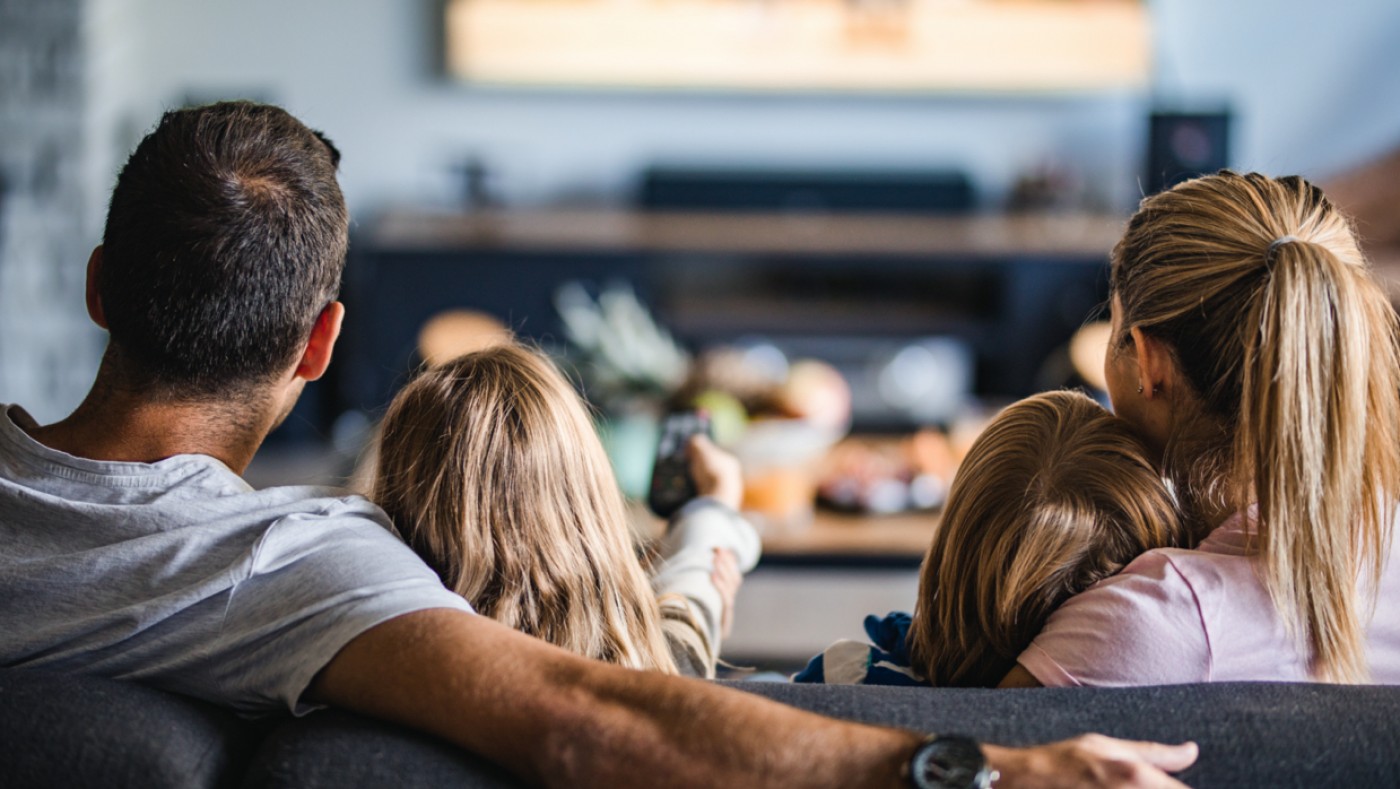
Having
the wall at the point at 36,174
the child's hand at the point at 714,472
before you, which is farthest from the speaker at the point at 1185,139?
the wall at the point at 36,174

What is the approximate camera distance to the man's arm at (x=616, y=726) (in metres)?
0.76

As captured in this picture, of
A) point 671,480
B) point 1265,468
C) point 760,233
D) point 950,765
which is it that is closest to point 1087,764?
point 950,765

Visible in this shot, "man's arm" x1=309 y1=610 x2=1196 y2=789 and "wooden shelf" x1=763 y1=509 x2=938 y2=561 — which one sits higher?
"man's arm" x1=309 y1=610 x2=1196 y2=789

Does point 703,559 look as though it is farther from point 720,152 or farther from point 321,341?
point 720,152

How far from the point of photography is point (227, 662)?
875 mm

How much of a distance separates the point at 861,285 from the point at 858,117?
2.34 feet

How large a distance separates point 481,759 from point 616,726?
0.09 meters

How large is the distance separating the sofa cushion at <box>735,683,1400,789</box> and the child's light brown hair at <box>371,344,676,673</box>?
240 millimetres

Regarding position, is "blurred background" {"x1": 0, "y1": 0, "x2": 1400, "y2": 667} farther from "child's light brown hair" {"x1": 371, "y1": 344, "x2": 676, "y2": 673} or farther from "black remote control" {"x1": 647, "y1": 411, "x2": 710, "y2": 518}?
"child's light brown hair" {"x1": 371, "y1": 344, "x2": 676, "y2": 673}

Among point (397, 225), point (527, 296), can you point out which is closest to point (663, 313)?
point (527, 296)

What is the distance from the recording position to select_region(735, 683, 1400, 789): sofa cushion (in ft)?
2.62

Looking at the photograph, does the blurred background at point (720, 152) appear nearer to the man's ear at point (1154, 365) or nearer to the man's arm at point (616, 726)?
the man's ear at point (1154, 365)

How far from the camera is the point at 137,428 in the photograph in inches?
39.1

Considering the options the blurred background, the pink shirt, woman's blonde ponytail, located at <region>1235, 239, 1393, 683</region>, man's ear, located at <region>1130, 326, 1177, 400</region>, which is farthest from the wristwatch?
the blurred background
